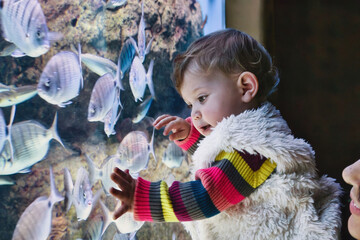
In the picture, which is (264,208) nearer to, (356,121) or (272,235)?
(272,235)

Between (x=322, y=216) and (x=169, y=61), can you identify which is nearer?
(x=322, y=216)

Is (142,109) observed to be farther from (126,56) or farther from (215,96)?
(215,96)

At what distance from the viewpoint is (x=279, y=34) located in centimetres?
189

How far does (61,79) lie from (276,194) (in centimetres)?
65

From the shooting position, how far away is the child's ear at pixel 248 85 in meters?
1.14

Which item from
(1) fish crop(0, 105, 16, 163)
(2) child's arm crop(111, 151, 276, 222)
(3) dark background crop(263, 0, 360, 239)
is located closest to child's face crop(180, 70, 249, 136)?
(2) child's arm crop(111, 151, 276, 222)

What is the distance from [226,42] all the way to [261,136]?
1.09 feet

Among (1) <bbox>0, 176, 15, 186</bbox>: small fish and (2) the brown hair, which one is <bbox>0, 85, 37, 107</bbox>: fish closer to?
(1) <bbox>0, 176, 15, 186</bbox>: small fish

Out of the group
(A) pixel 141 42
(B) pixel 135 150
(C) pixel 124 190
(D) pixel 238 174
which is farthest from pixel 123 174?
(A) pixel 141 42


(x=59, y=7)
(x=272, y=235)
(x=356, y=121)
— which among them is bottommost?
(x=356, y=121)

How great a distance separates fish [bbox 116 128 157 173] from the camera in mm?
1288

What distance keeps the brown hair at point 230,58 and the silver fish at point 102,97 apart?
0.71ft

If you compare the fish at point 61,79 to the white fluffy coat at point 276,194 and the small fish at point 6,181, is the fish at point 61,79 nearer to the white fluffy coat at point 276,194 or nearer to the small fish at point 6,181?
the small fish at point 6,181

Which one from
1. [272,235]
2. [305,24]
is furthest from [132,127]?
[305,24]
